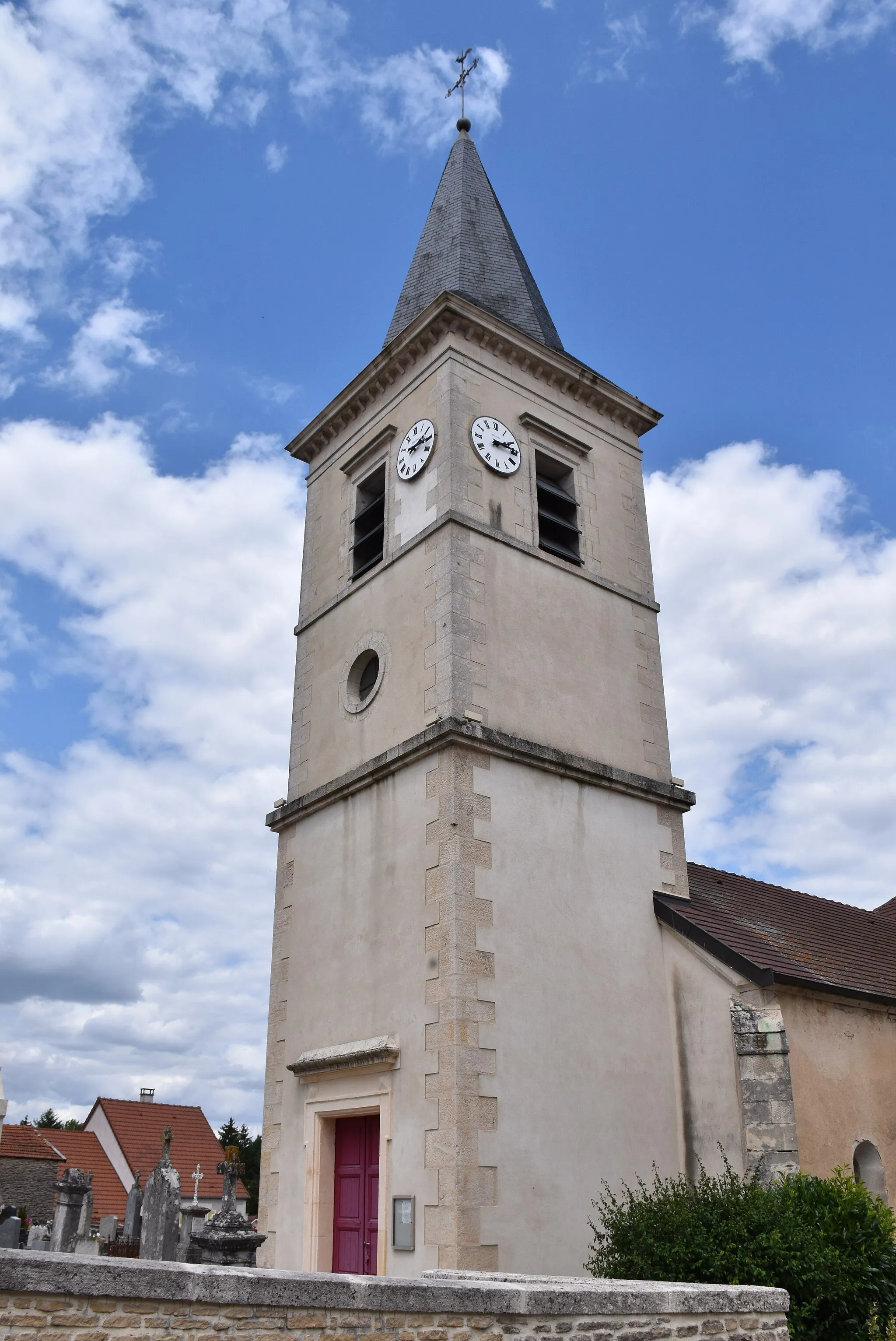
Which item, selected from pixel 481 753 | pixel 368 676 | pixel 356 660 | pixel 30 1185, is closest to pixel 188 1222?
pixel 368 676

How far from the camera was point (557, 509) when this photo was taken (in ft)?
46.4

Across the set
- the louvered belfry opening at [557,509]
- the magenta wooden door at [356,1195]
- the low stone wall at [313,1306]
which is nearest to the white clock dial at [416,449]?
the louvered belfry opening at [557,509]

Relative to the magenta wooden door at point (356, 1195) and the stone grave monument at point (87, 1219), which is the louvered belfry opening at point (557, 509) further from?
the stone grave monument at point (87, 1219)

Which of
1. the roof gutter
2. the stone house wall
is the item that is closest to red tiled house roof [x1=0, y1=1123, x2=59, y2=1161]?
the stone house wall

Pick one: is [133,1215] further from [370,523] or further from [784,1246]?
[784,1246]

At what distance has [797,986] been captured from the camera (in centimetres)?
1049

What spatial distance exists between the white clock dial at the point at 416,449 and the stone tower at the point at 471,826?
0.04 metres

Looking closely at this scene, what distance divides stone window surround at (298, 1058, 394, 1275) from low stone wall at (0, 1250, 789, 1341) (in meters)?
4.03

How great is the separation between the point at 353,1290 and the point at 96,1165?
31075 mm

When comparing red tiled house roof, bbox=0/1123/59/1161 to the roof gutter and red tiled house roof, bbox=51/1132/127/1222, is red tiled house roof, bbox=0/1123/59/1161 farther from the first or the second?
the roof gutter

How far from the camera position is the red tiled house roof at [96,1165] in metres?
29.2

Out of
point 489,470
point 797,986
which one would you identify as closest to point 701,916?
point 797,986

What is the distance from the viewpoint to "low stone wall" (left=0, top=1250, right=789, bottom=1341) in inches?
159

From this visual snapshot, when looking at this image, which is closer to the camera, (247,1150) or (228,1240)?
(228,1240)
